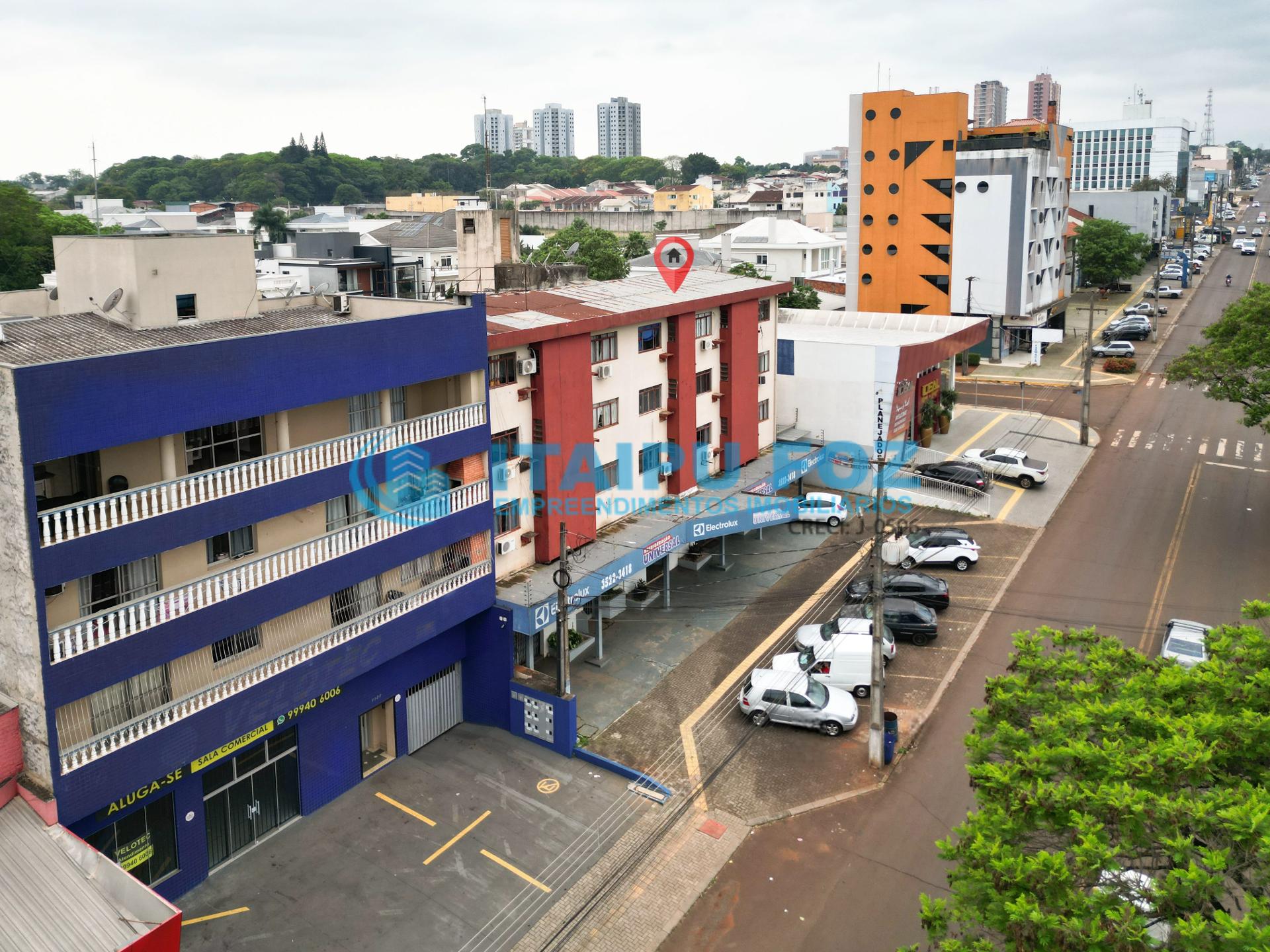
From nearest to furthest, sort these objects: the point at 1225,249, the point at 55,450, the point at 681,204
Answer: the point at 55,450
the point at 1225,249
the point at 681,204

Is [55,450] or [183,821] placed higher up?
[55,450]

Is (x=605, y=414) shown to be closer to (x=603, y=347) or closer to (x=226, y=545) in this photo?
(x=603, y=347)

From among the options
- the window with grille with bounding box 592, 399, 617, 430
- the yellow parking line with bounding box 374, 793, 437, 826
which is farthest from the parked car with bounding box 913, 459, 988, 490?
the yellow parking line with bounding box 374, 793, 437, 826

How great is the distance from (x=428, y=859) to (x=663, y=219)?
11740 cm

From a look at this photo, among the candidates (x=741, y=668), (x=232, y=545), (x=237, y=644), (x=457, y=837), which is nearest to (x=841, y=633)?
(x=741, y=668)

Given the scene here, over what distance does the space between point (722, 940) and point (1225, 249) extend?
13954cm

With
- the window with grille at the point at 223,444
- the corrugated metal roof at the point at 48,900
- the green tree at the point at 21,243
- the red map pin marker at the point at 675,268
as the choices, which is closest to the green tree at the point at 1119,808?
the corrugated metal roof at the point at 48,900

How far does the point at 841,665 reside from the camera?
27125mm

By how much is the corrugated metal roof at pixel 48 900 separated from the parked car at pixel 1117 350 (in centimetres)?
6664

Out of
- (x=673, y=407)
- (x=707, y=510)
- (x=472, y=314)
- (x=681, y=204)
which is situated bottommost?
(x=707, y=510)

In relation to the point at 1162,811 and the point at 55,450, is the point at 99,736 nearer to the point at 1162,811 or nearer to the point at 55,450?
the point at 55,450

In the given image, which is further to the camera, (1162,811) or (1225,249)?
(1225,249)

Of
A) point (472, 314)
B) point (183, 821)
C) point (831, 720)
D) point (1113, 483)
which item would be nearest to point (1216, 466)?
point (1113, 483)

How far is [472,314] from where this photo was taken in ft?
79.5
